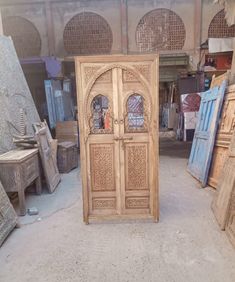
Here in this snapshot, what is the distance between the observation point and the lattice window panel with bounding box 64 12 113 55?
8.09 m

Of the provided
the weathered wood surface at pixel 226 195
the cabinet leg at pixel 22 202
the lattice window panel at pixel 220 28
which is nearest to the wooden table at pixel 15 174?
the cabinet leg at pixel 22 202

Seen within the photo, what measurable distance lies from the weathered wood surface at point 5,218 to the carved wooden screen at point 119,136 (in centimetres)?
82

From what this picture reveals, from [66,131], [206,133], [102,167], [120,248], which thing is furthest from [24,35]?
[120,248]

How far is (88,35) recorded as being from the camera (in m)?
8.11

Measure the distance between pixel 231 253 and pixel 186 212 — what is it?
0.93 meters

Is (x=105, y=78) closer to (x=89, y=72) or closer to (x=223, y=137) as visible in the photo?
(x=89, y=72)

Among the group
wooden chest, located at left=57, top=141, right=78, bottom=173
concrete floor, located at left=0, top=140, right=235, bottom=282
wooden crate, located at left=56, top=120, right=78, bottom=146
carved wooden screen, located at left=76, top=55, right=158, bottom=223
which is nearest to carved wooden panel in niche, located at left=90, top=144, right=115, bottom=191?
carved wooden screen, located at left=76, top=55, right=158, bottom=223

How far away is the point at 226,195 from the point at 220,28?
688cm

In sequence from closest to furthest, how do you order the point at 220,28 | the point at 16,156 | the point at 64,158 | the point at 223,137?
the point at 16,156 < the point at 223,137 < the point at 64,158 < the point at 220,28

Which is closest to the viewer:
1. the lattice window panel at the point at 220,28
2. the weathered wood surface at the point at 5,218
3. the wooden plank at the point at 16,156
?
the weathered wood surface at the point at 5,218

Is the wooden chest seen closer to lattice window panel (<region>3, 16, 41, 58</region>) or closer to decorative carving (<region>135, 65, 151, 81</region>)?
decorative carving (<region>135, 65, 151, 81</region>)

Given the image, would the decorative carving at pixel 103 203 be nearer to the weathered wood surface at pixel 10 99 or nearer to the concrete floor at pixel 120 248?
the concrete floor at pixel 120 248

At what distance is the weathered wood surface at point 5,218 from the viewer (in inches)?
103

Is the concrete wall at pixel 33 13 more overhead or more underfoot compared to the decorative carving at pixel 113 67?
more overhead
